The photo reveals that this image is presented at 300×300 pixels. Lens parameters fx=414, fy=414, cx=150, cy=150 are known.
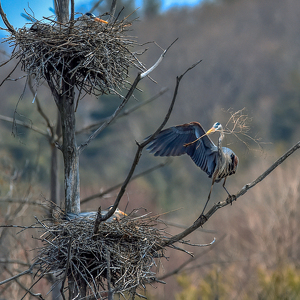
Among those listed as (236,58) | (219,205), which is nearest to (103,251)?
(219,205)

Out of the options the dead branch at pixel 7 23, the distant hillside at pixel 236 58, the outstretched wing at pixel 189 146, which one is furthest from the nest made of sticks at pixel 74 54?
the distant hillside at pixel 236 58

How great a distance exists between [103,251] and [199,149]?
5.41ft

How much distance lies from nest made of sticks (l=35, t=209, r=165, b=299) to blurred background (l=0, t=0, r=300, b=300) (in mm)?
1267

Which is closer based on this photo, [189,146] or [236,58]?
[189,146]

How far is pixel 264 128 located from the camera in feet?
110

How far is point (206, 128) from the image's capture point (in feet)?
89.4

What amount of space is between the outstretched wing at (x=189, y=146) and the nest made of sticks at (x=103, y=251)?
1014 mm

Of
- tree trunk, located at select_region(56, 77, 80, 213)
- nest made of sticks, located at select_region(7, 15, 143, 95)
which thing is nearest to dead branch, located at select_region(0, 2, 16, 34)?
nest made of sticks, located at select_region(7, 15, 143, 95)

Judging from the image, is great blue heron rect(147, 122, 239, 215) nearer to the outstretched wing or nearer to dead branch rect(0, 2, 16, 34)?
the outstretched wing

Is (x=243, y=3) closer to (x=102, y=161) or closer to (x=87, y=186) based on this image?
(x=102, y=161)

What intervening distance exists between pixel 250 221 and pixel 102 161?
1516 centimetres

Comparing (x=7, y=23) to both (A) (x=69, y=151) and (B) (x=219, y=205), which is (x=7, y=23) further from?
(B) (x=219, y=205)

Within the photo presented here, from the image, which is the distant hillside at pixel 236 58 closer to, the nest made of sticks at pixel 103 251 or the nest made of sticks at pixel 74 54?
the nest made of sticks at pixel 74 54

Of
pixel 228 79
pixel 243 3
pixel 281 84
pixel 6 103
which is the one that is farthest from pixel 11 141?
pixel 243 3
